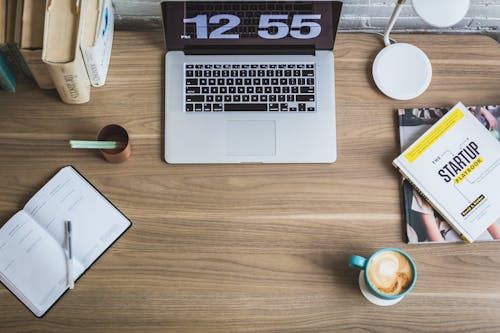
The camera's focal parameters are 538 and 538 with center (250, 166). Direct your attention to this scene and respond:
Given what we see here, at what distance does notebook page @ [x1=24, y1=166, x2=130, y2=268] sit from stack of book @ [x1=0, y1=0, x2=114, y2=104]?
193 millimetres

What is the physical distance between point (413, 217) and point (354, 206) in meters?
0.12

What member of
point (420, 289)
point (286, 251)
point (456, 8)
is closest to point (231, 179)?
point (286, 251)

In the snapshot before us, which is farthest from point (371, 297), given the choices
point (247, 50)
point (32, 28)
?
point (32, 28)

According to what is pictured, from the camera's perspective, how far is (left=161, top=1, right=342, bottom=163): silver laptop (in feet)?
3.76

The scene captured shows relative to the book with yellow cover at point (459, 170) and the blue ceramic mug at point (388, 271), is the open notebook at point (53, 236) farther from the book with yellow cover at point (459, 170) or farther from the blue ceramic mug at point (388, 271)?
the book with yellow cover at point (459, 170)

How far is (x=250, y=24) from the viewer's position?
3.75 ft

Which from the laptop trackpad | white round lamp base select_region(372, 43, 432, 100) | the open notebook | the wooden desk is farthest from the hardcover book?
white round lamp base select_region(372, 43, 432, 100)

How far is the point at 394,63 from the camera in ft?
3.99

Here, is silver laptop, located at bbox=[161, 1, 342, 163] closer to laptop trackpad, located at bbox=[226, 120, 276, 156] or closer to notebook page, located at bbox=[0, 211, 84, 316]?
laptop trackpad, located at bbox=[226, 120, 276, 156]

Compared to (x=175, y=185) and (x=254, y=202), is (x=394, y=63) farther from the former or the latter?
(x=175, y=185)

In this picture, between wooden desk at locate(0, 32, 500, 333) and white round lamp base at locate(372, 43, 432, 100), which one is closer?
wooden desk at locate(0, 32, 500, 333)

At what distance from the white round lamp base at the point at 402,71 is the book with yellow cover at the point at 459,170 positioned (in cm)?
10

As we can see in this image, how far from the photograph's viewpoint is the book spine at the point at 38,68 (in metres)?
1.05

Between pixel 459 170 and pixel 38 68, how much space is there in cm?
90
